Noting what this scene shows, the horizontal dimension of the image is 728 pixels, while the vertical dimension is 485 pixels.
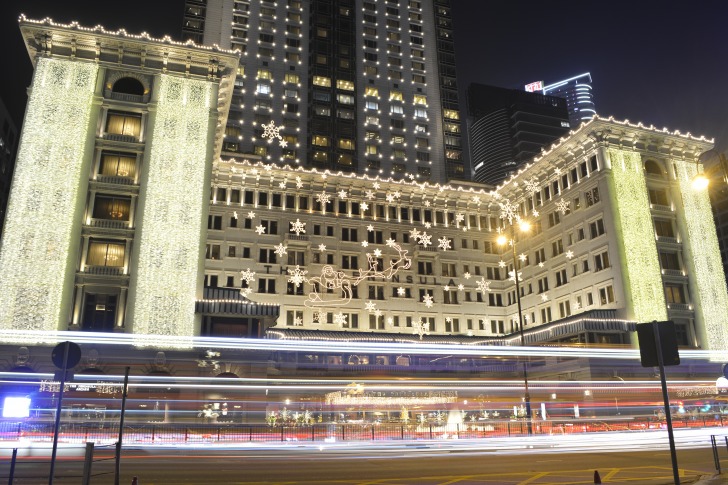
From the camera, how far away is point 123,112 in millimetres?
43344

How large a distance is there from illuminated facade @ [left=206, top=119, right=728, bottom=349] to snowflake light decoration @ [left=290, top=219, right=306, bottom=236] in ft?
0.83

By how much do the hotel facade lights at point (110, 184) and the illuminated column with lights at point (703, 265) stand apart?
144ft

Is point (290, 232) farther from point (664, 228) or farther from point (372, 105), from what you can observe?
point (372, 105)

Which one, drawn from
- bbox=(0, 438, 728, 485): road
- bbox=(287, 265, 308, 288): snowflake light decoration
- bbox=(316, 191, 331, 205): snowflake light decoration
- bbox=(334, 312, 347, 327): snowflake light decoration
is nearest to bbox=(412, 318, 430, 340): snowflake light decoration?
bbox=(334, 312, 347, 327): snowflake light decoration

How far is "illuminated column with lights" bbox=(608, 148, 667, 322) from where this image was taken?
49.3 metres

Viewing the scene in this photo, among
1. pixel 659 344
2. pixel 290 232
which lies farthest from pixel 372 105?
pixel 659 344

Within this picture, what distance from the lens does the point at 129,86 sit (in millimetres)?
44562

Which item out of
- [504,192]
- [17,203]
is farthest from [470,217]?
[17,203]

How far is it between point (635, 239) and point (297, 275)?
106 feet

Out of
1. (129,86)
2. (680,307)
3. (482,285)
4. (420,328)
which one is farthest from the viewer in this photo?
(482,285)

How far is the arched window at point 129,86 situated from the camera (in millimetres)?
44312

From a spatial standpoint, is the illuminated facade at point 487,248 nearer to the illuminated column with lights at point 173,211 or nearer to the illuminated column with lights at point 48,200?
the illuminated column with lights at point 173,211

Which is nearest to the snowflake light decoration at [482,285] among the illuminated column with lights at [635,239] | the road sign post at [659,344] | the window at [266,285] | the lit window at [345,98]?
the illuminated column with lights at [635,239]

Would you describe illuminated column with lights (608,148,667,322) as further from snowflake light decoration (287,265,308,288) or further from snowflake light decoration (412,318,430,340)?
Answer: snowflake light decoration (287,265,308,288)
